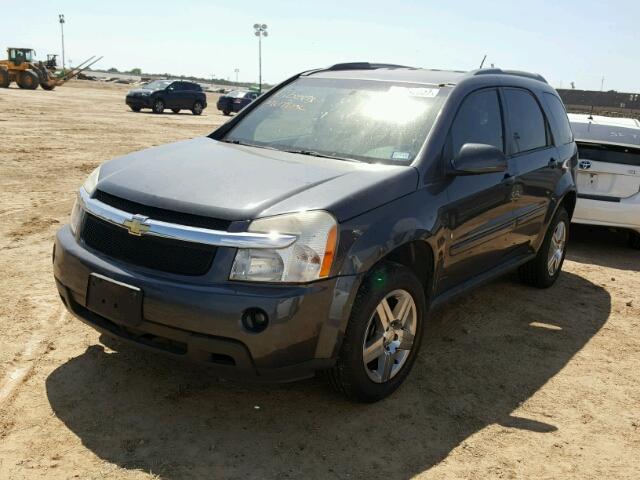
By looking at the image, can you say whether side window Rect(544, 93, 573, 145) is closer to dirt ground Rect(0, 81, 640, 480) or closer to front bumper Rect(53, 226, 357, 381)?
dirt ground Rect(0, 81, 640, 480)

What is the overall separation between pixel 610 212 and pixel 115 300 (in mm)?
5887

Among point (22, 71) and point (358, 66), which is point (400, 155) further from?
point (22, 71)

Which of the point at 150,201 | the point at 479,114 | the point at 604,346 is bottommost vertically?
the point at 604,346

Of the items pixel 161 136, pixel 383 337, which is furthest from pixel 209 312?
pixel 161 136

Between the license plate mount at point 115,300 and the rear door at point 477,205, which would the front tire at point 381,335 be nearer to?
the rear door at point 477,205

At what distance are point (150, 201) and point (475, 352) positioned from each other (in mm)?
2482

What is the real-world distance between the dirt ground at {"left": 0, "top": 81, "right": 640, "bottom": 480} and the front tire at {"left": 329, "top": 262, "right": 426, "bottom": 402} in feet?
0.51

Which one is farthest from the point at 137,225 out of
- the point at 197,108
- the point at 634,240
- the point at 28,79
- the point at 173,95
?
the point at 28,79

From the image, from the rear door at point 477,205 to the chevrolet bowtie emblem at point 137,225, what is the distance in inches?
69.1

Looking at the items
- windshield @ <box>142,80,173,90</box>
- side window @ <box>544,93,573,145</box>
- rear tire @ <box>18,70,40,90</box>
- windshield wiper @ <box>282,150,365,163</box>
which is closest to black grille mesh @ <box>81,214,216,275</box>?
windshield wiper @ <box>282,150,365,163</box>

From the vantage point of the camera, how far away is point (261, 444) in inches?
125

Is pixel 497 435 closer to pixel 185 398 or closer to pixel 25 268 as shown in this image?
pixel 185 398

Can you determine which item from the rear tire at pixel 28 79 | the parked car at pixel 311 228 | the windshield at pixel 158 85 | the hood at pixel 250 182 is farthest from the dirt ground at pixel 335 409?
the rear tire at pixel 28 79

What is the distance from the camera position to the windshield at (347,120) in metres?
3.96
